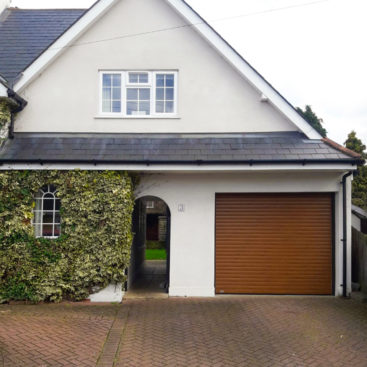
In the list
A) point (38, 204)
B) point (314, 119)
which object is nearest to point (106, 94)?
point (38, 204)

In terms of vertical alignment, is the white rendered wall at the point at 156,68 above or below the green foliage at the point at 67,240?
Result: above

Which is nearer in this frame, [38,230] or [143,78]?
[38,230]

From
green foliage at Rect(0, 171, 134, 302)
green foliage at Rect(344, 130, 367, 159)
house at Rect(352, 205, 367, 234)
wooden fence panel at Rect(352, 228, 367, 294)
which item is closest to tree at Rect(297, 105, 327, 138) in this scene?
green foliage at Rect(344, 130, 367, 159)

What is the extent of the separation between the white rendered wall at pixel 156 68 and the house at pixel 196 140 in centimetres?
3

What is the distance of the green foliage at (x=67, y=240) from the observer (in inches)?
352

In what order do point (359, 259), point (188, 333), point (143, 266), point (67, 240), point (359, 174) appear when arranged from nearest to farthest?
point (188, 333) → point (67, 240) → point (359, 259) → point (143, 266) → point (359, 174)

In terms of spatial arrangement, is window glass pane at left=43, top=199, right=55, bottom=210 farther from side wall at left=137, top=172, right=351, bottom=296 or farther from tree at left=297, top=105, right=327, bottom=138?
tree at left=297, top=105, right=327, bottom=138

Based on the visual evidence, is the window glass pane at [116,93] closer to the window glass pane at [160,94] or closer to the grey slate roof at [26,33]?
the window glass pane at [160,94]

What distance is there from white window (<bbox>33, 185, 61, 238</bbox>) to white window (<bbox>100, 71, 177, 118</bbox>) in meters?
2.65

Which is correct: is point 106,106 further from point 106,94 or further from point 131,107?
point 131,107

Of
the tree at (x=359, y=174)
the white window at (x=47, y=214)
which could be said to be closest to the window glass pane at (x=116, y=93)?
the white window at (x=47, y=214)

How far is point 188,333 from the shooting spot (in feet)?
22.5

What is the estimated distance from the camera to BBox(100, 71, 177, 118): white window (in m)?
10.3

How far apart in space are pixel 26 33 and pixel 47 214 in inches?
269
